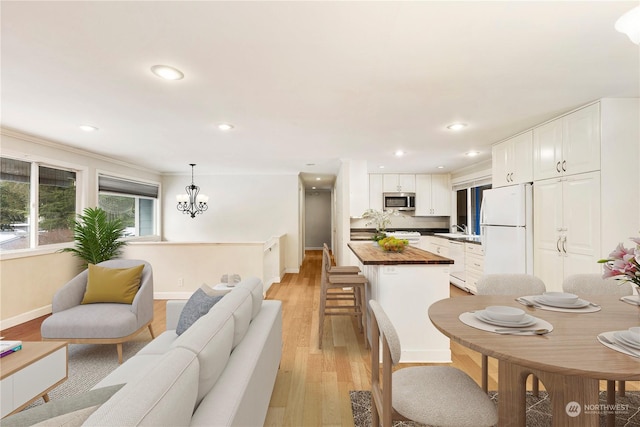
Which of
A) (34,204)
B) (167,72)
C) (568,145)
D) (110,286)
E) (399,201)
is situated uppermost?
(167,72)

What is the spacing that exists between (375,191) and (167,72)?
5442 mm

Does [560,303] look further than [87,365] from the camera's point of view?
No

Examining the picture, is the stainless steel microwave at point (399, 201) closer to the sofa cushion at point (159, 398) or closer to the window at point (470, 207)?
the window at point (470, 207)

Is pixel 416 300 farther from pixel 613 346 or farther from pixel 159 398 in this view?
pixel 159 398

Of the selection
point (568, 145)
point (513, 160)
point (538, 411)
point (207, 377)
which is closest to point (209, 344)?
point (207, 377)

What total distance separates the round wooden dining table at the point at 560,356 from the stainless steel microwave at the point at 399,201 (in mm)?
5244

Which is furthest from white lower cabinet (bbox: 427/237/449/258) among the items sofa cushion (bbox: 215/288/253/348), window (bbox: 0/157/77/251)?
window (bbox: 0/157/77/251)

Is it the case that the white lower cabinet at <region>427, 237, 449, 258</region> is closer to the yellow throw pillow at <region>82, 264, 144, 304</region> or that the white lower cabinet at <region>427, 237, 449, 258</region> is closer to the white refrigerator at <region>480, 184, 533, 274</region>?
the white refrigerator at <region>480, 184, 533, 274</region>

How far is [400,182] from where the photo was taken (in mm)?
7043

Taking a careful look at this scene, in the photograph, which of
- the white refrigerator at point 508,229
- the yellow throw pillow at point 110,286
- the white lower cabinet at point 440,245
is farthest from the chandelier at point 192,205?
→ the white refrigerator at point 508,229

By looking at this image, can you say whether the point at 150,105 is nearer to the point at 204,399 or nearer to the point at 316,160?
the point at 204,399

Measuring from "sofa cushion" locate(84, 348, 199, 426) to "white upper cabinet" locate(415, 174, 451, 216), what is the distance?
6.59m

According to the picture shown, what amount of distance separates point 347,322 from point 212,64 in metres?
3.10

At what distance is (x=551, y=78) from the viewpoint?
2281 millimetres
